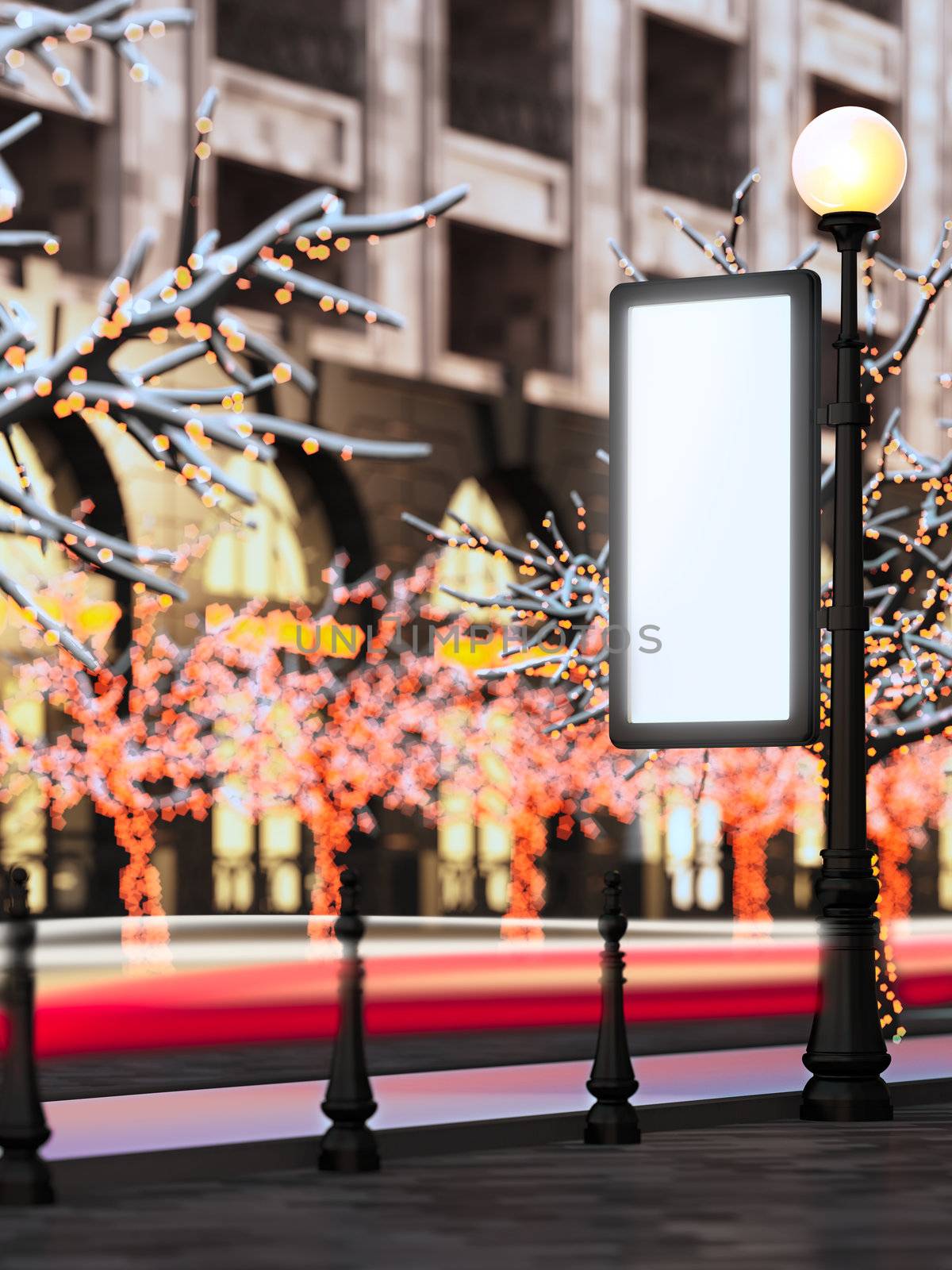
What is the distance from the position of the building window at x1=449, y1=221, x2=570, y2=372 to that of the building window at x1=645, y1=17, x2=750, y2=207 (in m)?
3.53

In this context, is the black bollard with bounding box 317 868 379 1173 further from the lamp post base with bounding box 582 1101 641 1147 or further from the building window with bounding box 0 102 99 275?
the building window with bounding box 0 102 99 275

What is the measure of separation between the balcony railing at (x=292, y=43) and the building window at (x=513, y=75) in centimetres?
320

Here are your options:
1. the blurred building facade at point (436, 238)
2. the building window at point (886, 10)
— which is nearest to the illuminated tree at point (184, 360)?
the blurred building facade at point (436, 238)

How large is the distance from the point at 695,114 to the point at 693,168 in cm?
254

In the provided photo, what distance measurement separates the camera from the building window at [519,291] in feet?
150

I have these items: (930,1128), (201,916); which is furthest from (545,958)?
(930,1128)

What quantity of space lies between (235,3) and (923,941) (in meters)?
17.9

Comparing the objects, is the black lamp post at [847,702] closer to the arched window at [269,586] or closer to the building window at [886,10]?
the arched window at [269,586]

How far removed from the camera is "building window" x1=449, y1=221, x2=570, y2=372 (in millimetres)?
45812

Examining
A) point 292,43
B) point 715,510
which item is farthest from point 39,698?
point 715,510

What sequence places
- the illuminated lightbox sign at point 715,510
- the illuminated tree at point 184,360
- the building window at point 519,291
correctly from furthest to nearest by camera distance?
the building window at point 519,291, the illuminated lightbox sign at point 715,510, the illuminated tree at point 184,360

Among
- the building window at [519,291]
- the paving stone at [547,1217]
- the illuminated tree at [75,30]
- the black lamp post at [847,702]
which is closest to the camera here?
the paving stone at [547,1217]

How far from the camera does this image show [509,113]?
4494 cm

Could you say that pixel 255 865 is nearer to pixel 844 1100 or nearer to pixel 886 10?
pixel 886 10
